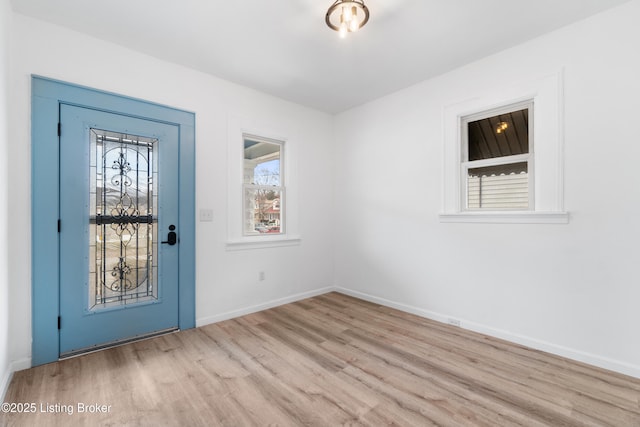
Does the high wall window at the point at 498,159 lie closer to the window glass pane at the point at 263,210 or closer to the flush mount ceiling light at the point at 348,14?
the flush mount ceiling light at the point at 348,14

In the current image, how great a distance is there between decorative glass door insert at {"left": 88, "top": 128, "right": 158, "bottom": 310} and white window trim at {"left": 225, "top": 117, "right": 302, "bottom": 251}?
80 centimetres

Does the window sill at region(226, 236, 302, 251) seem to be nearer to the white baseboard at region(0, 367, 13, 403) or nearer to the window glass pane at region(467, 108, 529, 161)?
the white baseboard at region(0, 367, 13, 403)

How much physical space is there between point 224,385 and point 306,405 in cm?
65

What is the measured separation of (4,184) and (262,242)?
2.34 metres

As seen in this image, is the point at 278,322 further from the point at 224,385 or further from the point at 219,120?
the point at 219,120

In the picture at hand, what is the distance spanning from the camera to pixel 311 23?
2461 millimetres

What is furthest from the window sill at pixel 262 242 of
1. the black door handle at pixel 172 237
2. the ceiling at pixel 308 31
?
the ceiling at pixel 308 31

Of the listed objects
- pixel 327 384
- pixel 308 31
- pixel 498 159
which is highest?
pixel 308 31

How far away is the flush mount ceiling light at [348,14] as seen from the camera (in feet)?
6.91

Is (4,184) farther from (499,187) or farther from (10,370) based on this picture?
(499,187)

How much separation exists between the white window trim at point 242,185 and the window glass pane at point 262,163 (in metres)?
0.10

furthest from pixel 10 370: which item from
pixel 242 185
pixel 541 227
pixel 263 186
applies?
pixel 541 227

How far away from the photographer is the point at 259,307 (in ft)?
12.2

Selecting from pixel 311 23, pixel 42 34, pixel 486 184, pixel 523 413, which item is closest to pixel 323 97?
pixel 311 23
